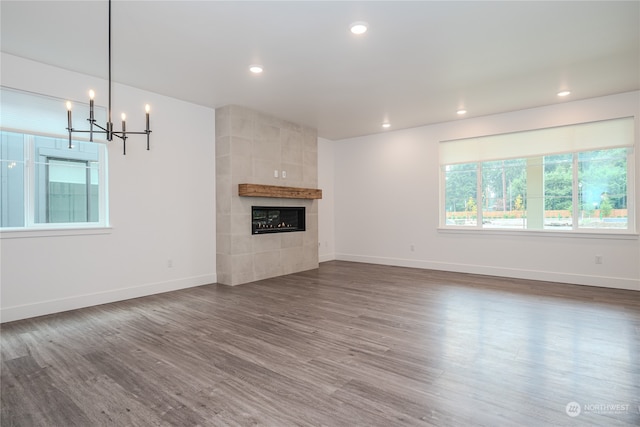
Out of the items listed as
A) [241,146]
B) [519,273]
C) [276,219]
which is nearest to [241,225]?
[276,219]

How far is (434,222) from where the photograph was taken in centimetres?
653

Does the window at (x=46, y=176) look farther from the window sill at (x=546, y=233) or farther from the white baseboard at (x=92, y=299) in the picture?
the window sill at (x=546, y=233)

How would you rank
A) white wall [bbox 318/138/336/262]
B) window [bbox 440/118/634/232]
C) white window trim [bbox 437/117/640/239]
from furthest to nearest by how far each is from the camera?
white wall [bbox 318/138/336/262] → window [bbox 440/118/634/232] → white window trim [bbox 437/117/640/239]

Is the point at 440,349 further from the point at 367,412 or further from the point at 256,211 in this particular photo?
the point at 256,211

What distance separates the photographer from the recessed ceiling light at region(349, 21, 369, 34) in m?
2.97

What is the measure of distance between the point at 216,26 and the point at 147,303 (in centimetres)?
331

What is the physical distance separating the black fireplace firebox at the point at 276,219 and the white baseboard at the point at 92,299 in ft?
→ 3.78

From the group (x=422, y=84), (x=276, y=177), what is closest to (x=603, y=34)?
(x=422, y=84)

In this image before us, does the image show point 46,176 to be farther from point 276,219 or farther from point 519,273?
point 519,273

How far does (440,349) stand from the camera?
2.79 meters

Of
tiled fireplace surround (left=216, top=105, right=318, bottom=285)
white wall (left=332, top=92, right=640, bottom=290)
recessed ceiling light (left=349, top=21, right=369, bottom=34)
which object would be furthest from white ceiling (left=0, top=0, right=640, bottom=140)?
white wall (left=332, top=92, right=640, bottom=290)

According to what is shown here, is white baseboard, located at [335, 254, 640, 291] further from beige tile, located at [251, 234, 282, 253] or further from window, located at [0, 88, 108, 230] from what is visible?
window, located at [0, 88, 108, 230]

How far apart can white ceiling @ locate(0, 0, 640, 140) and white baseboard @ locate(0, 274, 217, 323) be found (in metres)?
2.68

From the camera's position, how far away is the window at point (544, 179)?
498 cm
